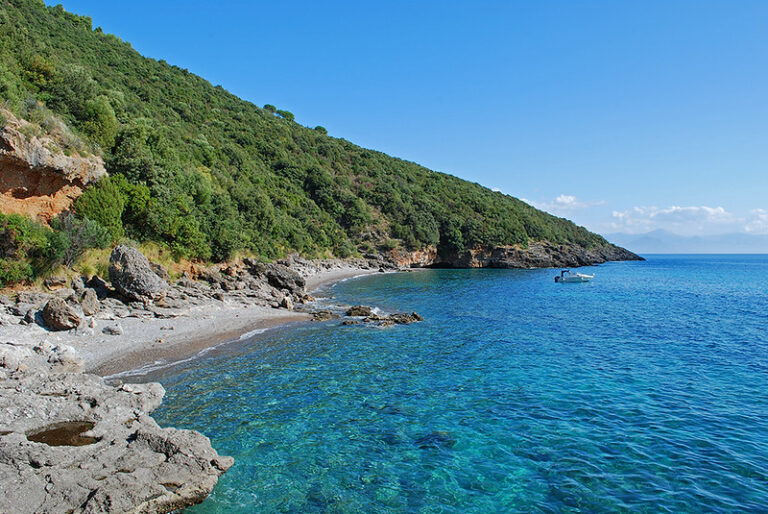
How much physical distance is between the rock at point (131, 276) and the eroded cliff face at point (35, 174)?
4208 millimetres

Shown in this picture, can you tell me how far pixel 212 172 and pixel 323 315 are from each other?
1055 inches

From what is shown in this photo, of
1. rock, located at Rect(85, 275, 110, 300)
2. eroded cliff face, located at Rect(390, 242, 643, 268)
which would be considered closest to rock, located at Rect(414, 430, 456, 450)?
rock, located at Rect(85, 275, 110, 300)

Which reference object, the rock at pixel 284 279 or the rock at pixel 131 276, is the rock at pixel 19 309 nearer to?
the rock at pixel 131 276

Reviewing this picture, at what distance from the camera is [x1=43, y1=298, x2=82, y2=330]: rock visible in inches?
618

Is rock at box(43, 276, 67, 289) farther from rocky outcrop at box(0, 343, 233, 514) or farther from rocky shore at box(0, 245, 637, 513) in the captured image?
rocky outcrop at box(0, 343, 233, 514)

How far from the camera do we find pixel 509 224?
9206cm

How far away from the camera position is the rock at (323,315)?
2570 centimetres

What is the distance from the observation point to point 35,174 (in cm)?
2027

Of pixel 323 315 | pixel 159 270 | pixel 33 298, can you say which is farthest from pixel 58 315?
pixel 323 315

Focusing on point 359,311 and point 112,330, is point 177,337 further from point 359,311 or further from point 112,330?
point 359,311

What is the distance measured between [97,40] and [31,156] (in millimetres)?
63864

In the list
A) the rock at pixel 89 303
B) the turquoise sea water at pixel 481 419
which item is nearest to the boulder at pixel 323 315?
the turquoise sea water at pixel 481 419

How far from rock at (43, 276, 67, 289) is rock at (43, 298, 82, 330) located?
10.6 ft

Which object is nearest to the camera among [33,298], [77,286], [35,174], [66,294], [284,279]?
[33,298]
